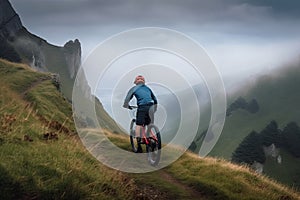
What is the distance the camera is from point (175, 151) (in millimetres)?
22797

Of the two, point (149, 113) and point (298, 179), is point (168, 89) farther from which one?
point (298, 179)

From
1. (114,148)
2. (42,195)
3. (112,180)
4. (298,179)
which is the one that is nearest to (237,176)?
(114,148)

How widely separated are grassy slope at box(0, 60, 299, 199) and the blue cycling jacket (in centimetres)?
311

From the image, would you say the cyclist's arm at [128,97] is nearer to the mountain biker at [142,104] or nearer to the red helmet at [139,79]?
the mountain biker at [142,104]

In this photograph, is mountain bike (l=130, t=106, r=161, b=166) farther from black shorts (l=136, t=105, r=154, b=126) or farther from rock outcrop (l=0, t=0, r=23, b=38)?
rock outcrop (l=0, t=0, r=23, b=38)

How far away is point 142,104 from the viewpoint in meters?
17.0

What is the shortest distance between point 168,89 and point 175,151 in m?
8.66

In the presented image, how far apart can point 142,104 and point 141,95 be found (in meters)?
0.42

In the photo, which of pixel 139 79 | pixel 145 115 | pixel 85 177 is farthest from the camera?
pixel 145 115

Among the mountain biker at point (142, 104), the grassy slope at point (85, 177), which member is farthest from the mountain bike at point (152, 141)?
the grassy slope at point (85, 177)

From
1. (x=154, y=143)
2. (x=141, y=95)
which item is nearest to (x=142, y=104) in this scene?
(x=141, y=95)

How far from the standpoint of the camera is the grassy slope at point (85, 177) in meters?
9.58

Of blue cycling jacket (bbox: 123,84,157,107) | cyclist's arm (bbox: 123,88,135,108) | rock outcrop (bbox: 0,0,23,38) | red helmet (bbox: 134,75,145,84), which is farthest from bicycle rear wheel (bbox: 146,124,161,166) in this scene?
rock outcrop (bbox: 0,0,23,38)

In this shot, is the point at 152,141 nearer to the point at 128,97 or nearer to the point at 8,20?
the point at 128,97
